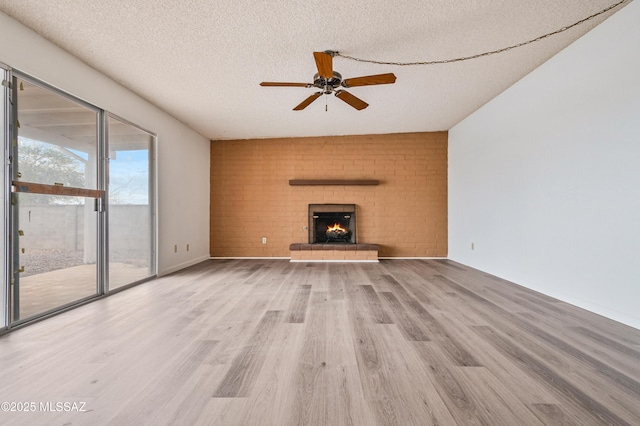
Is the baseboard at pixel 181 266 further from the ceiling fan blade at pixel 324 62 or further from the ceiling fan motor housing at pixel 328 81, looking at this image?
the ceiling fan blade at pixel 324 62

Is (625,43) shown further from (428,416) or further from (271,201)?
(271,201)

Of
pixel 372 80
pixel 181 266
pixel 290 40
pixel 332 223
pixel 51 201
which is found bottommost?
pixel 181 266

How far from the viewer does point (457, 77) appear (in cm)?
316

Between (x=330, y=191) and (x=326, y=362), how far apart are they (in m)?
4.18

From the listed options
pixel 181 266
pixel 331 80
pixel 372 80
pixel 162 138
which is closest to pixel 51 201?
pixel 162 138

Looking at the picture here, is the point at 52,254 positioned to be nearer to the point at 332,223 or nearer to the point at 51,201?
the point at 51,201

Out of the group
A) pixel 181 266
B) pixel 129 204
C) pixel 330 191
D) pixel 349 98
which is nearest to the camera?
pixel 349 98

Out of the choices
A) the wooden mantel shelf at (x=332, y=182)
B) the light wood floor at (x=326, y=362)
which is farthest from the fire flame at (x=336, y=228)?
the light wood floor at (x=326, y=362)

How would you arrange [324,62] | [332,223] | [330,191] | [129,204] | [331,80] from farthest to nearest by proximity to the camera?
[332,223] → [330,191] → [129,204] → [331,80] → [324,62]

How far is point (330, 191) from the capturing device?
217 inches

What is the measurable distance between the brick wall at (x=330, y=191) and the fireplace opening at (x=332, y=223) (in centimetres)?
13

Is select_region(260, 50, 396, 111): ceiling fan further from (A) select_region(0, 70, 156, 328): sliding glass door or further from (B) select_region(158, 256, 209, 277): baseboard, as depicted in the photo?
(B) select_region(158, 256, 209, 277): baseboard

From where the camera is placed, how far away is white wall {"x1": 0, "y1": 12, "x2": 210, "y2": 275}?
2.24 metres

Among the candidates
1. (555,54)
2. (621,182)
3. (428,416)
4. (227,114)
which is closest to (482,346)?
(428,416)
